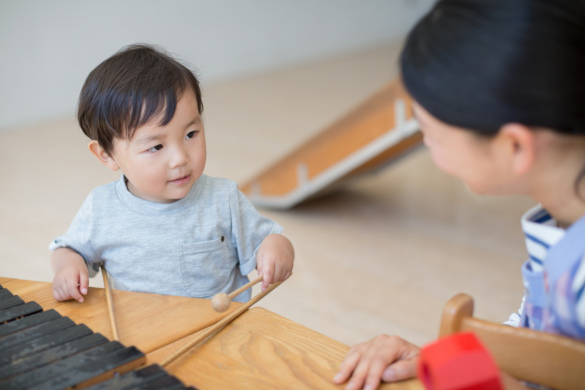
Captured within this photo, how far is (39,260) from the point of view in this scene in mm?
2707

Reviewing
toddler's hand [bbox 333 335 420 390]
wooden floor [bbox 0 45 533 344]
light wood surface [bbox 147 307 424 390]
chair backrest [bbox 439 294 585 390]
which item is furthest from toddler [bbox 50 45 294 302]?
wooden floor [bbox 0 45 533 344]

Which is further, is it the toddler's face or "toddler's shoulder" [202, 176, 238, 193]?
"toddler's shoulder" [202, 176, 238, 193]

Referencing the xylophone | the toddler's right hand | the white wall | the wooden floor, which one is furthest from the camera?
the white wall

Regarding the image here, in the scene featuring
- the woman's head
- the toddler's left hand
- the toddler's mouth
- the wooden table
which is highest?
the woman's head

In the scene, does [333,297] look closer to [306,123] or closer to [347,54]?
[306,123]

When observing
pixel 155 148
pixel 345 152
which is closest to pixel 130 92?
pixel 155 148

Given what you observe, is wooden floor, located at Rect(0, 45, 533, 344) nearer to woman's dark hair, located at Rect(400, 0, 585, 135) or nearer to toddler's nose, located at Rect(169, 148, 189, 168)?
toddler's nose, located at Rect(169, 148, 189, 168)

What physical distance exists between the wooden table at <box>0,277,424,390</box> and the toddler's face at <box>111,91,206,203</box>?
236 mm

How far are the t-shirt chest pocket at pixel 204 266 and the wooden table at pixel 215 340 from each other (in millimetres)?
199

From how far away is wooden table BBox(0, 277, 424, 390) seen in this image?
79 cm

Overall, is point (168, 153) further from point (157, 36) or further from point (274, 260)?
point (157, 36)

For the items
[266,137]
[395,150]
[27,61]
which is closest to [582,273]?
[395,150]

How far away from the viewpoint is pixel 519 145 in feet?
2.31

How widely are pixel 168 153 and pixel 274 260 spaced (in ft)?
0.94
